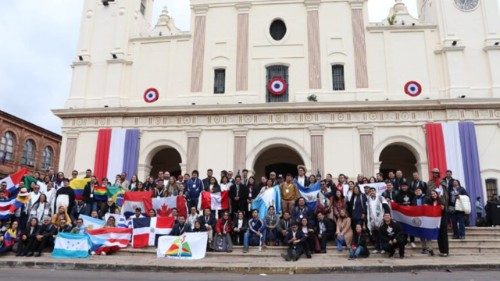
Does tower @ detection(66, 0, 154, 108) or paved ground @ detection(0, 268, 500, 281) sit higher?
tower @ detection(66, 0, 154, 108)

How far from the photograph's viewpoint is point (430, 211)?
11.6 m

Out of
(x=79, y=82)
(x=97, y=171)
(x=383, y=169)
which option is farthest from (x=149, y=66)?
(x=383, y=169)

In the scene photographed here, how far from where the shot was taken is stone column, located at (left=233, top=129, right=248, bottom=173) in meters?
20.9

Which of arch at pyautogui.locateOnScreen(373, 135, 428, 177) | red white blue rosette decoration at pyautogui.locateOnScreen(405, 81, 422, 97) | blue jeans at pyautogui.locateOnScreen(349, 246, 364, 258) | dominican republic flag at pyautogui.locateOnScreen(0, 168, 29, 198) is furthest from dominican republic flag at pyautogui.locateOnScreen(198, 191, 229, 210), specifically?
red white blue rosette decoration at pyautogui.locateOnScreen(405, 81, 422, 97)

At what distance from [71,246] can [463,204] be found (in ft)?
39.1

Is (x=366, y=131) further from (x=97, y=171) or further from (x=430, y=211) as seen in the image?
(x=97, y=171)

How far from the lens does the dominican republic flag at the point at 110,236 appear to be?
1273cm

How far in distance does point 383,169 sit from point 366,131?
15.5 ft

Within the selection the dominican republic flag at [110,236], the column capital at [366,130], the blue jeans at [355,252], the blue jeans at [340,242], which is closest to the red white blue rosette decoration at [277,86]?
the column capital at [366,130]

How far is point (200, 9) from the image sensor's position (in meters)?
24.0

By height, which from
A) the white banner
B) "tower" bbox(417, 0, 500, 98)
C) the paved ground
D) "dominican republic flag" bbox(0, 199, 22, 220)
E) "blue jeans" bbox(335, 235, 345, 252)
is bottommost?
the paved ground

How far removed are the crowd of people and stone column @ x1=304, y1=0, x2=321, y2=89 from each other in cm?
891

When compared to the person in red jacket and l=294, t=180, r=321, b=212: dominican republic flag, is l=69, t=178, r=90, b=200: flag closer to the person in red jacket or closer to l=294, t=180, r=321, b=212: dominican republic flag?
the person in red jacket

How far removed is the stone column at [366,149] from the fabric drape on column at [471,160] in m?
4.19
